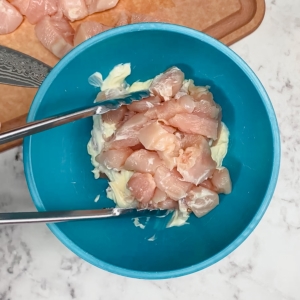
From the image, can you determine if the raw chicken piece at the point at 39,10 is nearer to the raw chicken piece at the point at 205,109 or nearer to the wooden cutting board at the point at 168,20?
the wooden cutting board at the point at 168,20

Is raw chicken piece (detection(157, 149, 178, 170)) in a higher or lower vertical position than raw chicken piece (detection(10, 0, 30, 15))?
lower

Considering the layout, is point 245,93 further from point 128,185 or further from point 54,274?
point 54,274

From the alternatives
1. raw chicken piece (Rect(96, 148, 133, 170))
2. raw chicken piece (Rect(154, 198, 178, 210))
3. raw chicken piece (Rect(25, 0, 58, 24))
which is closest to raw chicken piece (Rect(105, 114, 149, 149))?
raw chicken piece (Rect(96, 148, 133, 170))

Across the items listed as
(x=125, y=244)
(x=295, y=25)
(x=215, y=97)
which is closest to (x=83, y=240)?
(x=125, y=244)

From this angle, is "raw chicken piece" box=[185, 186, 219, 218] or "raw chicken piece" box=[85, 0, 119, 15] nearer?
"raw chicken piece" box=[185, 186, 219, 218]

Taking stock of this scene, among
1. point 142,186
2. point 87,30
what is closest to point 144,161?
point 142,186

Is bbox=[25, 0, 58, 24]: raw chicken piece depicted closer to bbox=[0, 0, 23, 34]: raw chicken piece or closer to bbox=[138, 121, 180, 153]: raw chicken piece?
bbox=[0, 0, 23, 34]: raw chicken piece
